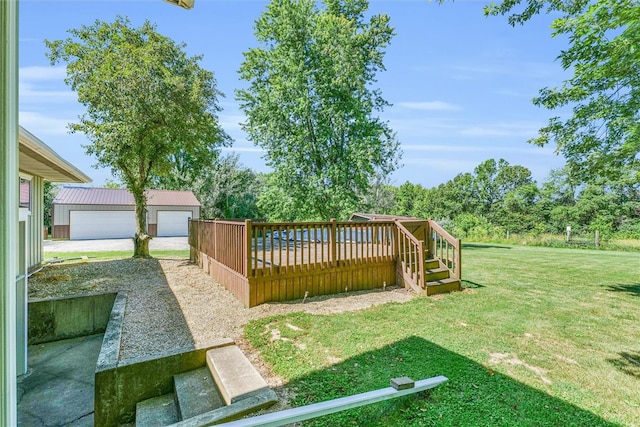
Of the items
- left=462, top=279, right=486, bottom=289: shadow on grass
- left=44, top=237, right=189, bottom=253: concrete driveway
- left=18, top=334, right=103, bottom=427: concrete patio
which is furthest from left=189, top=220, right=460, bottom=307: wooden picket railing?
left=44, top=237, right=189, bottom=253: concrete driveway

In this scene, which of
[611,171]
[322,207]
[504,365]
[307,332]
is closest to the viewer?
[504,365]

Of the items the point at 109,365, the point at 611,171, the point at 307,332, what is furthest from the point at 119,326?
the point at 611,171

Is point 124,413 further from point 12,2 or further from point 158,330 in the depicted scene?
point 12,2

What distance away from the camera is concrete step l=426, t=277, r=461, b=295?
594 cm

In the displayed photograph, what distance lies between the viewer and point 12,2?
3.56 feet

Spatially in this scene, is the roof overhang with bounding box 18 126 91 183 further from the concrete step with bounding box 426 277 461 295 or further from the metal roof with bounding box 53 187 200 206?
the metal roof with bounding box 53 187 200 206

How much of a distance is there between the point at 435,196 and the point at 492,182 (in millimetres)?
6030

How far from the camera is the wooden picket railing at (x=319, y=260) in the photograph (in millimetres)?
5301

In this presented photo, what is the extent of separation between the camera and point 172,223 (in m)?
23.1

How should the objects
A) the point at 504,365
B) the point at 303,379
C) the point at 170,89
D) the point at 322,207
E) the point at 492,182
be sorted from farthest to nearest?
the point at 492,182 → the point at 322,207 → the point at 170,89 → the point at 504,365 → the point at 303,379

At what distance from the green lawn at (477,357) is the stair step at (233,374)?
0.90 feet

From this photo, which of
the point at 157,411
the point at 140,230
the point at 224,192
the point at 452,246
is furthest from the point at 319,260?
the point at 224,192

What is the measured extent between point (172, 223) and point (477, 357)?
23.3 metres

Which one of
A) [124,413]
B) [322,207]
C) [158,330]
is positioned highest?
[322,207]
